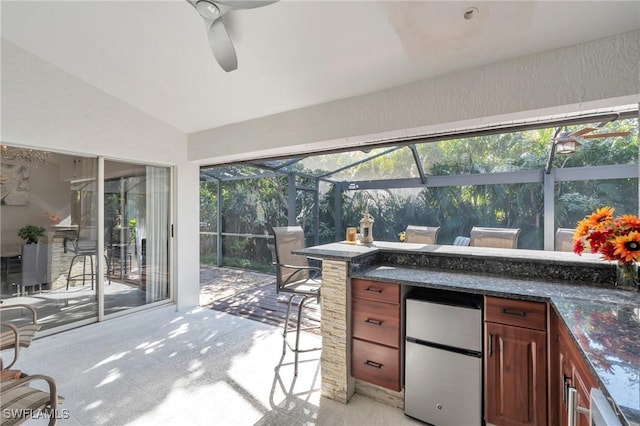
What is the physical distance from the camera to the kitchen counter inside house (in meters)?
0.89

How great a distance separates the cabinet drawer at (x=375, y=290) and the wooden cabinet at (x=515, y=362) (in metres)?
0.55

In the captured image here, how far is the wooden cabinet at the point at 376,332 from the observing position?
2.02 meters

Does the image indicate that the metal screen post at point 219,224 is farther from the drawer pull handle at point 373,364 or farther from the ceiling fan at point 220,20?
the drawer pull handle at point 373,364

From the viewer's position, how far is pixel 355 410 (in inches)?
81.7

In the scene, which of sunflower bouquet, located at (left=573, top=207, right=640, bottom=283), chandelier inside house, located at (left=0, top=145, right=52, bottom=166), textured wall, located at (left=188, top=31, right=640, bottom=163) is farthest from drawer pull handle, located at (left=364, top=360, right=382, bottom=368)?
chandelier inside house, located at (left=0, top=145, right=52, bottom=166)

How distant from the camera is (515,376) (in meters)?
1.63

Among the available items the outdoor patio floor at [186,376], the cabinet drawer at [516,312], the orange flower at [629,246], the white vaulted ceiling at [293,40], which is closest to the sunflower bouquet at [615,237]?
the orange flower at [629,246]

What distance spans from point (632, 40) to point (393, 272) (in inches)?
79.6

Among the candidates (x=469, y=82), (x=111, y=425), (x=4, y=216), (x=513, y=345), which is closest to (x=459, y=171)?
(x=469, y=82)

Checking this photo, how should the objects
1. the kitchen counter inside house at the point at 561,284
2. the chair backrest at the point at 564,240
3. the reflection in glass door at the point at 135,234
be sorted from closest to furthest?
the kitchen counter inside house at the point at 561,284 → the chair backrest at the point at 564,240 → the reflection in glass door at the point at 135,234

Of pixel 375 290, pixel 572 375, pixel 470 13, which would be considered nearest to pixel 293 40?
pixel 470 13

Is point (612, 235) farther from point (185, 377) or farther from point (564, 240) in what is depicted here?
point (185, 377)

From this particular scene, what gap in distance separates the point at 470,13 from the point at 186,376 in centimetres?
334

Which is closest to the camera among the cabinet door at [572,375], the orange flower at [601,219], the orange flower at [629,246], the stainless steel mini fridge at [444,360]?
the cabinet door at [572,375]
